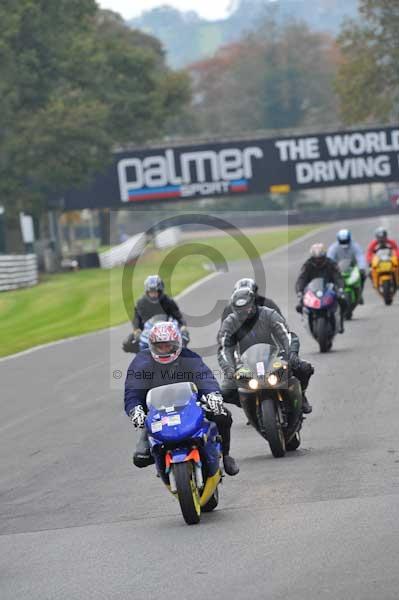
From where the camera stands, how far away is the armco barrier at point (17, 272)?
46906mm

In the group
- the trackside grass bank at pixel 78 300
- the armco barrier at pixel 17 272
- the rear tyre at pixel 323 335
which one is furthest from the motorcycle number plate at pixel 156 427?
the armco barrier at pixel 17 272

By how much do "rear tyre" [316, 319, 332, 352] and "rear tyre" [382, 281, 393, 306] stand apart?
8458mm

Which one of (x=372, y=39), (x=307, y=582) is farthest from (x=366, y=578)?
(x=372, y=39)

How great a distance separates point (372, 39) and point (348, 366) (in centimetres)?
6387

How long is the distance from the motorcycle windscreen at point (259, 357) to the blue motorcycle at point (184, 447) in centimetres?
235

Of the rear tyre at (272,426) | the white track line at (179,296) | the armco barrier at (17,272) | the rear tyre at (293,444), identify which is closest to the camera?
the rear tyre at (272,426)

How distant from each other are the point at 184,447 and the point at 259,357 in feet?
9.59

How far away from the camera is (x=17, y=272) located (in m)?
48.4

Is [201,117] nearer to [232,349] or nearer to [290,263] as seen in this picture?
[290,263]

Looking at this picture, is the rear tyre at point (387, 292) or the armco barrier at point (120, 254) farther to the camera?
the armco barrier at point (120, 254)

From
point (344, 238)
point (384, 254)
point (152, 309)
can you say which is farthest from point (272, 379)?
point (384, 254)

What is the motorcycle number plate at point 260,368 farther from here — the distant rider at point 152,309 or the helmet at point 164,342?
the distant rider at point 152,309

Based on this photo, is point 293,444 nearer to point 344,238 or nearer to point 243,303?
point 243,303

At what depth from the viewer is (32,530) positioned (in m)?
10.4
